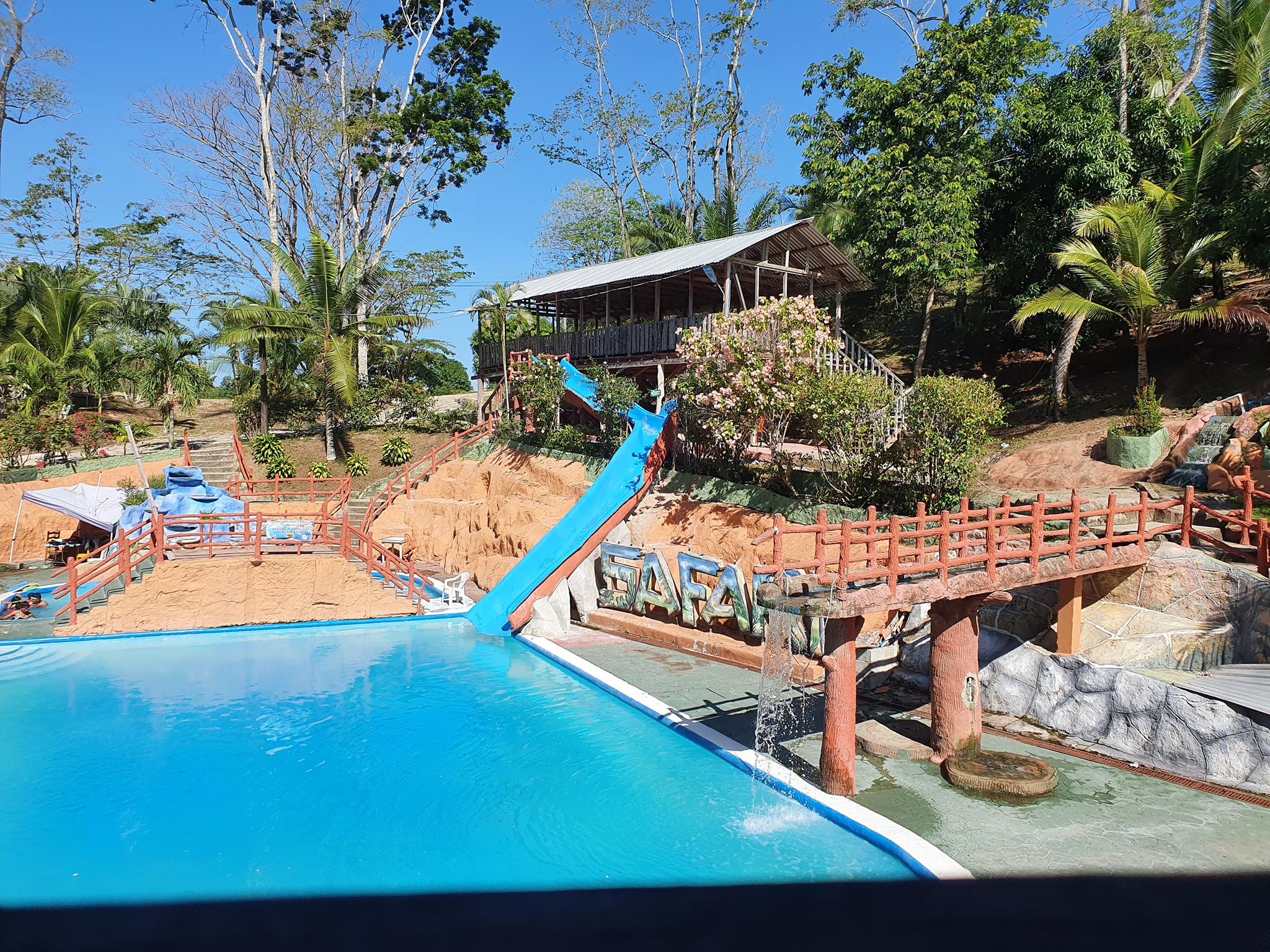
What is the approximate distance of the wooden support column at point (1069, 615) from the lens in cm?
1126

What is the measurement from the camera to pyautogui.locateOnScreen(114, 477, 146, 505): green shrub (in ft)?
74.2

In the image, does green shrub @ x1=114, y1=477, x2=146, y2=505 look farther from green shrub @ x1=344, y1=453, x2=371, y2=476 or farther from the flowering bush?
the flowering bush

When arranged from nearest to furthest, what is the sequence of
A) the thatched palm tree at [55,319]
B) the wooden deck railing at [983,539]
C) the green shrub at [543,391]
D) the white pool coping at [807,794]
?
the white pool coping at [807,794], the wooden deck railing at [983,539], the green shrub at [543,391], the thatched palm tree at [55,319]

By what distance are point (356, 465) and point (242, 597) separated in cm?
1237

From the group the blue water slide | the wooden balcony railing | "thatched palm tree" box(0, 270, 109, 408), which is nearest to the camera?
the blue water slide

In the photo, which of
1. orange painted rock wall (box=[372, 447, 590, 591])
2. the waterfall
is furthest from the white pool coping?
orange painted rock wall (box=[372, 447, 590, 591])

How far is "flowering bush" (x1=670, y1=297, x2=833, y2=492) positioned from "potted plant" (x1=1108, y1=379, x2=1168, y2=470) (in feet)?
21.8

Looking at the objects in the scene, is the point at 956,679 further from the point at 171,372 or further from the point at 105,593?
the point at 171,372

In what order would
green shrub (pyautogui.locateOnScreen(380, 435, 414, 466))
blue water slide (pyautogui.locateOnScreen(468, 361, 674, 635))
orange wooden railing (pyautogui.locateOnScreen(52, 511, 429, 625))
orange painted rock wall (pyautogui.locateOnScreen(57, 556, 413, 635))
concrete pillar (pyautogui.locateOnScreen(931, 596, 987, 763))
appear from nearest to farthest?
concrete pillar (pyautogui.locateOnScreen(931, 596, 987, 763)) < orange painted rock wall (pyautogui.locateOnScreen(57, 556, 413, 635)) < orange wooden railing (pyautogui.locateOnScreen(52, 511, 429, 625)) < blue water slide (pyautogui.locateOnScreen(468, 361, 674, 635)) < green shrub (pyautogui.locateOnScreen(380, 435, 414, 466))

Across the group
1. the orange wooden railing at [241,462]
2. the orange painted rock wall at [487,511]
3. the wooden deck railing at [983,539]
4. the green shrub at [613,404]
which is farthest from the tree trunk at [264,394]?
the wooden deck railing at [983,539]

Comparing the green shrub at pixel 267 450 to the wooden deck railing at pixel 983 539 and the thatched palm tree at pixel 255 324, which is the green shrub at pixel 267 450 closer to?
the thatched palm tree at pixel 255 324

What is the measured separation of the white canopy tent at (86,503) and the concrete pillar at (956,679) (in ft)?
66.6

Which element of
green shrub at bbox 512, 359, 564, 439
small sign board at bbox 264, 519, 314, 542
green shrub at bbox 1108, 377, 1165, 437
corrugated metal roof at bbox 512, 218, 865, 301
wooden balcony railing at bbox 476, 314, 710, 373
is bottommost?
small sign board at bbox 264, 519, 314, 542

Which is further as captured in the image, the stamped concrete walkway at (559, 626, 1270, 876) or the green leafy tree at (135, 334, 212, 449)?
the green leafy tree at (135, 334, 212, 449)
